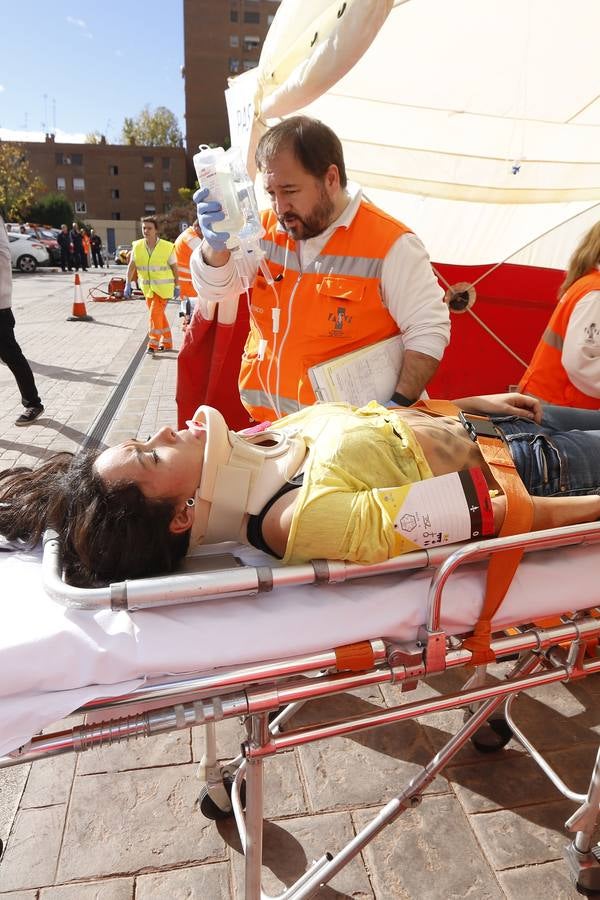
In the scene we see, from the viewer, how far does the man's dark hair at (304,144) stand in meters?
2.25

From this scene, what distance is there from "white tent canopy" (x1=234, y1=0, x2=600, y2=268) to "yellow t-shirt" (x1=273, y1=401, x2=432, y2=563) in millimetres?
1640

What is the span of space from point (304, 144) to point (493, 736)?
2229 mm

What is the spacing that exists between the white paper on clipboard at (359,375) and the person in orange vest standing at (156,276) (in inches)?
281

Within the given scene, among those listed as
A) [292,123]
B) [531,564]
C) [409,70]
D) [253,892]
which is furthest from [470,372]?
[253,892]

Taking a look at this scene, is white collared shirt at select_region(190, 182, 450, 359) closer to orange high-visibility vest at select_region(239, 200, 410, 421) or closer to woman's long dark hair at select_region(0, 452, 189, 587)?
orange high-visibility vest at select_region(239, 200, 410, 421)

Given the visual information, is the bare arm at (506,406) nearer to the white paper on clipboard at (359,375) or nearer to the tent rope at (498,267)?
the white paper on clipboard at (359,375)

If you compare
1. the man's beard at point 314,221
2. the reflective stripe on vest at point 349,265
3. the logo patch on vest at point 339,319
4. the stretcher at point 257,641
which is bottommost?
the stretcher at point 257,641

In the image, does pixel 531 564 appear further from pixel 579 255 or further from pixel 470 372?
pixel 470 372

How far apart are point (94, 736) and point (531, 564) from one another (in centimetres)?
111

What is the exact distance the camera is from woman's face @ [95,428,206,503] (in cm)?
165

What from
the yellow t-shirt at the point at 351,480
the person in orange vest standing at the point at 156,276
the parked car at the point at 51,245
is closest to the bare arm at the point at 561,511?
the yellow t-shirt at the point at 351,480

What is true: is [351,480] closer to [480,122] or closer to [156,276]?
[480,122]

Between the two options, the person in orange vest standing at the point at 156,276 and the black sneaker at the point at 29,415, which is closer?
the black sneaker at the point at 29,415

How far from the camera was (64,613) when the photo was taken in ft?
4.51
